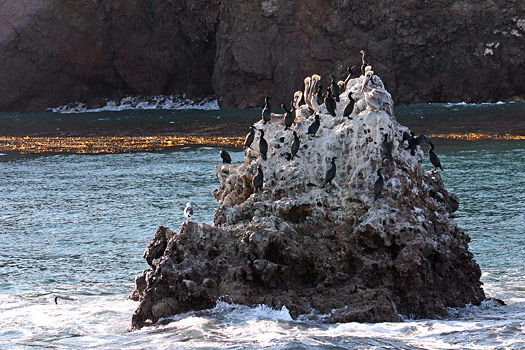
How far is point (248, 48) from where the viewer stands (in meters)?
52.4

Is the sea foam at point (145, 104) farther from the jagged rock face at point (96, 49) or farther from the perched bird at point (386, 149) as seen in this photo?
the perched bird at point (386, 149)

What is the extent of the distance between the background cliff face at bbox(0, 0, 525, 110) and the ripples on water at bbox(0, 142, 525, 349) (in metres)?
23.4

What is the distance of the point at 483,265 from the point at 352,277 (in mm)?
4054

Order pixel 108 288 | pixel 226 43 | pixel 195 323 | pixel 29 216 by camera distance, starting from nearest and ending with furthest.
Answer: pixel 195 323 < pixel 108 288 < pixel 29 216 < pixel 226 43

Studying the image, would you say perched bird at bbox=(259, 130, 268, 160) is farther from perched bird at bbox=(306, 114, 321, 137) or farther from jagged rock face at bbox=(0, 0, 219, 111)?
jagged rock face at bbox=(0, 0, 219, 111)

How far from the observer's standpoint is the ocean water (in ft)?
A: 27.9

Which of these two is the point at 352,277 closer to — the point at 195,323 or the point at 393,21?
the point at 195,323

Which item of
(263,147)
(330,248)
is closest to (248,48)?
(263,147)

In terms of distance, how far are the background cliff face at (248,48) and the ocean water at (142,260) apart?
922 inches

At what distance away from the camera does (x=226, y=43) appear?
53.8 meters

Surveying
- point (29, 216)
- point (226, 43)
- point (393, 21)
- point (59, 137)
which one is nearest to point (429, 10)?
point (393, 21)

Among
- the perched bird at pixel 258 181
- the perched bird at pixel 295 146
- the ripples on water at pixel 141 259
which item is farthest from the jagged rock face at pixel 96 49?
the perched bird at pixel 258 181

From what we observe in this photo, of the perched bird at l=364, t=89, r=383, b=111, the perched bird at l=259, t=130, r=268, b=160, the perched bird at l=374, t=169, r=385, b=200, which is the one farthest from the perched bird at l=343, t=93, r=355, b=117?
the perched bird at l=374, t=169, r=385, b=200

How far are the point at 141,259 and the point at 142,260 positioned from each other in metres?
0.09
